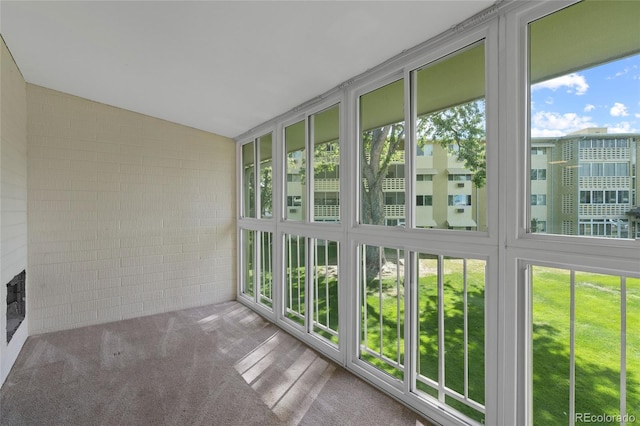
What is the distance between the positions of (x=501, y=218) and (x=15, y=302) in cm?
421

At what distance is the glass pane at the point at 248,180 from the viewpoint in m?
4.56

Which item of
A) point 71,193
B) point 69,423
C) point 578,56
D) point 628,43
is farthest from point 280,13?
point 71,193

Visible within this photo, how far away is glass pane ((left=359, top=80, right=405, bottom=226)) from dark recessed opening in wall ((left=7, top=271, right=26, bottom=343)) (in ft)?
10.7

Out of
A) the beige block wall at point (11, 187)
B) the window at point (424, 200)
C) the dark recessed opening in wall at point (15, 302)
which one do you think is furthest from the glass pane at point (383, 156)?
the dark recessed opening in wall at point (15, 302)

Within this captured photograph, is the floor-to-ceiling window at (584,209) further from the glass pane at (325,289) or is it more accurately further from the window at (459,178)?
the glass pane at (325,289)

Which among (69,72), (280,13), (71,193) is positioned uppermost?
(69,72)

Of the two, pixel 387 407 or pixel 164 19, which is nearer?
pixel 164 19

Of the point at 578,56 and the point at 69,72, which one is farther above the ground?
the point at 69,72

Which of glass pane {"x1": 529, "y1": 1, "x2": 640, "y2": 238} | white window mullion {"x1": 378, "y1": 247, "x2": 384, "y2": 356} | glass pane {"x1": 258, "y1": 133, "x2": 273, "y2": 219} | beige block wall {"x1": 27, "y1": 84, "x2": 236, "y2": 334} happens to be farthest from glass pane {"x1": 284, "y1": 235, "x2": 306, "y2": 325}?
glass pane {"x1": 529, "y1": 1, "x2": 640, "y2": 238}

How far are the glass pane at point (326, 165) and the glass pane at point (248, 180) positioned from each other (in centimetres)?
150

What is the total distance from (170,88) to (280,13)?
1.89 metres

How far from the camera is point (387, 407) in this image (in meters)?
2.21

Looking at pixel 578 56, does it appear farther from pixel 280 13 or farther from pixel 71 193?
pixel 71 193

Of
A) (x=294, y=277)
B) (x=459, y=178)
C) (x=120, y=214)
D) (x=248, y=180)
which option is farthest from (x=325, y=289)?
(x=120, y=214)
